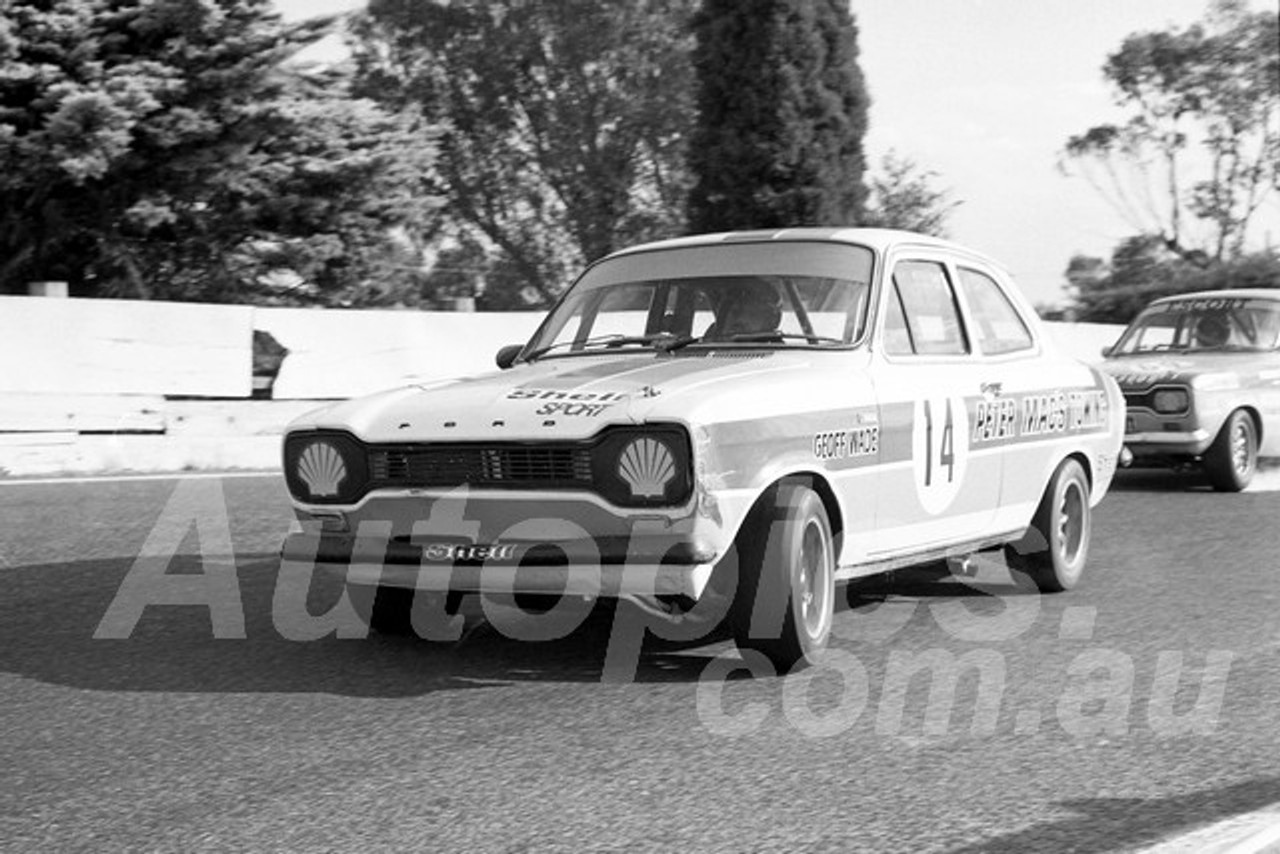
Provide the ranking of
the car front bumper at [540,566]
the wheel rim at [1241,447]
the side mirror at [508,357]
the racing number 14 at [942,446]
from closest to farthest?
the car front bumper at [540,566] → the racing number 14 at [942,446] → the side mirror at [508,357] → the wheel rim at [1241,447]

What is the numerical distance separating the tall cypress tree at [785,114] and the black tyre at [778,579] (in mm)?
18531

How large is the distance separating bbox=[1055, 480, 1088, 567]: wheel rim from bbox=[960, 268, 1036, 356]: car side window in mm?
695

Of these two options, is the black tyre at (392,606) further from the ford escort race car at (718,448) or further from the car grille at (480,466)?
the car grille at (480,466)

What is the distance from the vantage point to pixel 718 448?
17.1 ft

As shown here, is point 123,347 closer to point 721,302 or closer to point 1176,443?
point 721,302

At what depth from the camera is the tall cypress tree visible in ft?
78.6

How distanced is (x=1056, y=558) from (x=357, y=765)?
3.97 m

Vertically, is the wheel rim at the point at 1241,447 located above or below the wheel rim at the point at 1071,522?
below

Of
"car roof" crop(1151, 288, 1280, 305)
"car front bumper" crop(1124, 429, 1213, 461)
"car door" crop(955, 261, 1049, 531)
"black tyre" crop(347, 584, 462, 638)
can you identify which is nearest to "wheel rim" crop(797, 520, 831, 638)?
"car door" crop(955, 261, 1049, 531)

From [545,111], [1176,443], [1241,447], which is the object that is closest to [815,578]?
[1176,443]

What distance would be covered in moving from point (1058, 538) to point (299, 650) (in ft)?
11.1

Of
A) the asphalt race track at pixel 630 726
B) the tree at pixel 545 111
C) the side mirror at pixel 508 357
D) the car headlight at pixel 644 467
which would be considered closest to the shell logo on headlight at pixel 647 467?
the car headlight at pixel 644 467

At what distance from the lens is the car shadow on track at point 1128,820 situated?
3738 mm

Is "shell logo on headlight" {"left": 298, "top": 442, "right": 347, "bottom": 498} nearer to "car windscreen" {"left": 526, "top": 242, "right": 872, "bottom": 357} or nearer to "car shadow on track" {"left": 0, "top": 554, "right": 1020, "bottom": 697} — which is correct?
"car shadow on track" {"left": 0, "top": 554, "right": 1020, "bottom": 697}
